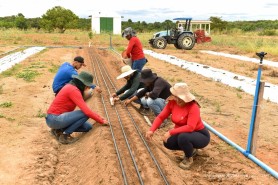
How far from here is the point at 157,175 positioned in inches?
172

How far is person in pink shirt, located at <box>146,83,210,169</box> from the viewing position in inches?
175

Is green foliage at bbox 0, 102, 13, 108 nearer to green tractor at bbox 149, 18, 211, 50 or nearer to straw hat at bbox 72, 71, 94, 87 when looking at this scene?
straw hat at bbox 72, 71, 94, 87

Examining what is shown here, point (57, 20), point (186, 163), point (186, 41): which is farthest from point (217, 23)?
point (186, 163)

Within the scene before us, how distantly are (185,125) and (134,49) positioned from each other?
439 cm

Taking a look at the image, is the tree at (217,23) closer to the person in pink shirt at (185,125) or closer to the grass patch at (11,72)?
the grass patch at (11,72)

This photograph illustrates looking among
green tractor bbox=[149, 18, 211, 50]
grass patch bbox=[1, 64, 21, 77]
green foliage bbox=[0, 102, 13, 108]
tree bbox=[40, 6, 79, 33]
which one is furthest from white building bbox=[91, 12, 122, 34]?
green foliage bbox=[0, 102, 13, 108]

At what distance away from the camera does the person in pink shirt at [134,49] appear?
8438 mm

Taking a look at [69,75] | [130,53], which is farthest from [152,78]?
[130,53]

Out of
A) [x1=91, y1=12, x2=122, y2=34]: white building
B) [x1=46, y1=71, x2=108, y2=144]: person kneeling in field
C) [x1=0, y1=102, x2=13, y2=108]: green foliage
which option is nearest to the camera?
[x1=46, y1=71, x2=108, y2=144]: person kneeling in field

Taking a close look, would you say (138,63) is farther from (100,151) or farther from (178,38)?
(178,38)

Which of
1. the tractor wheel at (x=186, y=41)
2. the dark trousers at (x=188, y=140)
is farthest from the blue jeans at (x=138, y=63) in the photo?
the tractor wheel at (x=186, y=41)

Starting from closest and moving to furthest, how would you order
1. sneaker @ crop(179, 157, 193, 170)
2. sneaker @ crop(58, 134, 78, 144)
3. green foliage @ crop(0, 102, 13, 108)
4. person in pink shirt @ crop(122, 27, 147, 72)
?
sneaker @ crop(179, 157, 193, 170) < sneaker @ crop(58, 134, 78, 144) < green foliage @ crop(0, 102, 13, 108) < person in pink shirt @ crop(122, 27, 147, 72)

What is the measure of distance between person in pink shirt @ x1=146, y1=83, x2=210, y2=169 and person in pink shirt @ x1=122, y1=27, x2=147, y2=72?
399 centimetres

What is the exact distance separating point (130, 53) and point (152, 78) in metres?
2.74
